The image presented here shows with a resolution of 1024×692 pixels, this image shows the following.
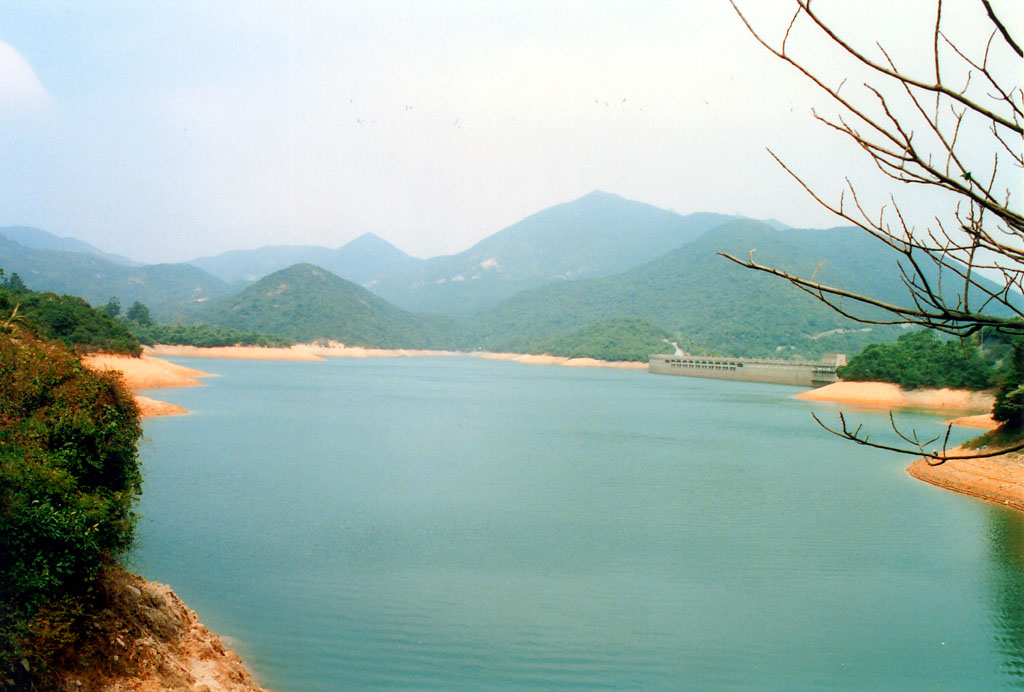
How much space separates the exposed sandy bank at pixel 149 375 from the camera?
23.8m

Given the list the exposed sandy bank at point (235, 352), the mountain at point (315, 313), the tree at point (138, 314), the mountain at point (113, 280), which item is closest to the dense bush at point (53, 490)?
the exposed sandy bank at point (235, 352)

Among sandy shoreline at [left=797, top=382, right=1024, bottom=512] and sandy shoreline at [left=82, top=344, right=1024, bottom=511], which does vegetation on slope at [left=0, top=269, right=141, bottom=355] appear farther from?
sandy shoreline at [left=797, top=382, right=1024, bottom=512]

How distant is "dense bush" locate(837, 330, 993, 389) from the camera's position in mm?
33281

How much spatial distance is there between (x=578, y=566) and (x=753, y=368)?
53438mm

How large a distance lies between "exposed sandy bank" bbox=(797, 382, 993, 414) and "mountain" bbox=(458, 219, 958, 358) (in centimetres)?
3055

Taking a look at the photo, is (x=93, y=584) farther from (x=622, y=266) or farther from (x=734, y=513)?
(x=622, y=266)

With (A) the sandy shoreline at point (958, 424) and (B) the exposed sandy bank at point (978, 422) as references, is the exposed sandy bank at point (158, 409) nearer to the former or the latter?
(A) the sandy shoreline at point (958, 424)

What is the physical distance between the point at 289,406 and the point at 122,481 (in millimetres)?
23487

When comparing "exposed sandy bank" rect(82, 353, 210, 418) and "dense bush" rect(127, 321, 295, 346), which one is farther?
"dense bush" rect(127, 321, 295, 346)

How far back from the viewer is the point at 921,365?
35.5 m

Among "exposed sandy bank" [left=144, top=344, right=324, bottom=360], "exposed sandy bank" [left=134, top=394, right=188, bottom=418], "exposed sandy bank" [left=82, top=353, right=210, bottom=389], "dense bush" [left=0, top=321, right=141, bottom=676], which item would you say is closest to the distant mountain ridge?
"exposed sandy bank" [left=144, top=344, right=324, bottom=360]

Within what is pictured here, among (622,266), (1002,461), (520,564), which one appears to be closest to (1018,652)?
(520,564)

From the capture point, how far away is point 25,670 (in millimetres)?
4066

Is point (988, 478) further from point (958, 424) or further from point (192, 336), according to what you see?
point (192, 336)
